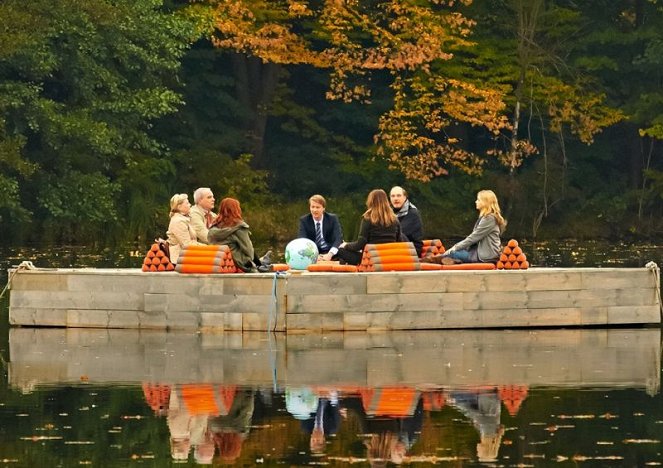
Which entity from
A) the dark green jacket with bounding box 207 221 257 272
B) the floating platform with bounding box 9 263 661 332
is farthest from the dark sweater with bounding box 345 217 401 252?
the dark green jacket with bounding box 207 221 257 272

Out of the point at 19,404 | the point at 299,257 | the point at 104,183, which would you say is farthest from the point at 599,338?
the point at 104,183

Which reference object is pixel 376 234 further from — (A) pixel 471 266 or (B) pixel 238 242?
(B) pixel 238 242

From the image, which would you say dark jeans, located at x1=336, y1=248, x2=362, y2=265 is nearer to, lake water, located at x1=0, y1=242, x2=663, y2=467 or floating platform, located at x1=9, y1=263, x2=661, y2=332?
floating platform, located at x1=9, y1=263, x2=661, y2=332

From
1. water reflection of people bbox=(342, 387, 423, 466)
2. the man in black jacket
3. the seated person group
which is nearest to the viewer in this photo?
water reflection of people bbox=(342, 387, 423, 466)

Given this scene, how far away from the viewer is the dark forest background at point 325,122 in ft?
146

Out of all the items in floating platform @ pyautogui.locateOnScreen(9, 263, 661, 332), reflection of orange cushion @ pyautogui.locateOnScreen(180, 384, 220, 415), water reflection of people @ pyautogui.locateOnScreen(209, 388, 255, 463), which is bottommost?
water reflection of people @ pyautogui.locateOnScreen(209, 388, 255, 463)

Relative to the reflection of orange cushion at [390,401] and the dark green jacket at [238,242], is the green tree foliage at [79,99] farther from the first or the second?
the reflection of orange cushion at [390,401]

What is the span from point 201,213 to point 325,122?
29.9m

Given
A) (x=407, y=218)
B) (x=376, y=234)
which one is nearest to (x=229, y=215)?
(x=376, y=234)

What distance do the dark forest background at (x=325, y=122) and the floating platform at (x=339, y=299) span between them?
1999 cm

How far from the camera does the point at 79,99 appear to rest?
4534 centimetres

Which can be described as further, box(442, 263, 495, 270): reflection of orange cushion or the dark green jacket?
box(442, 263, 495, 270): reflection of orange cushion

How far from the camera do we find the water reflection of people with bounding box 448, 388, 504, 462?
46.2ft

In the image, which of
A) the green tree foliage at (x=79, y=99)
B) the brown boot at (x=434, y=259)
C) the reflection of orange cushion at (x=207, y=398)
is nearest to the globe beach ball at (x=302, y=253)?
the brown boot at (x=434, y=259)
